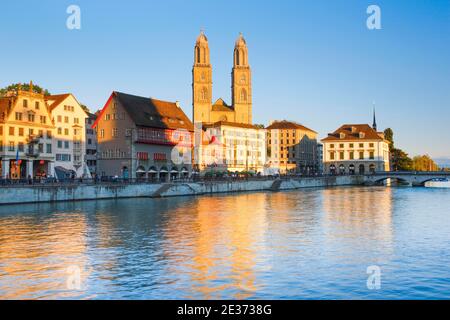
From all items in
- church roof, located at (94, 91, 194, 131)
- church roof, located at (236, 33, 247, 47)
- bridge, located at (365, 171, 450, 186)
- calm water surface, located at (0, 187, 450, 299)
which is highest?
church roof, located at (236, 33, 247, 47)

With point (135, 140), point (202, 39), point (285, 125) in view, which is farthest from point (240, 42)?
point (135, 140)

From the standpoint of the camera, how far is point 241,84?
163 meters

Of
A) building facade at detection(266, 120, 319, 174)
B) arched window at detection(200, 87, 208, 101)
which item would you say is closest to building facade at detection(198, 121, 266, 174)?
arched window at detection(200, 87, 208, 101)

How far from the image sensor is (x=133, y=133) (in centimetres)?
8875

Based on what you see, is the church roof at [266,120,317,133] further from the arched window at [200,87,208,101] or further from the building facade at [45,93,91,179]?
the building facade at [45,93,91,179]

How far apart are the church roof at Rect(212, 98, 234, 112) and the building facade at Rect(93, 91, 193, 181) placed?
62.2 m

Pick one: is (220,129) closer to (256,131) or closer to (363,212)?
(256,131)

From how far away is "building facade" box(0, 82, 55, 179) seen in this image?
72500 millimetres

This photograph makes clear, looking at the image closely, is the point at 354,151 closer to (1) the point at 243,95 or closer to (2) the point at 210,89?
(1) the point at 243,95

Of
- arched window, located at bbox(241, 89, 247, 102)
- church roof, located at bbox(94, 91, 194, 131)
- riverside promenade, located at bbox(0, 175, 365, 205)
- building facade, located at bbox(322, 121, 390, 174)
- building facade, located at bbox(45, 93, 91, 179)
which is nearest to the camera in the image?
riverside promenade, located at bbox(0, 175, 365, 205)

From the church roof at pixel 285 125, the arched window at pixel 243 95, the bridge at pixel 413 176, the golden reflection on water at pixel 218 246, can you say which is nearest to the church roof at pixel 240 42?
the arched window at pixel 243 95

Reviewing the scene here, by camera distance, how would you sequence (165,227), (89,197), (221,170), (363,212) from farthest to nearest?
(221,170), (89,197), (363,212), (165,227)

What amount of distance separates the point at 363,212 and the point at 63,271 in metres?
34.8

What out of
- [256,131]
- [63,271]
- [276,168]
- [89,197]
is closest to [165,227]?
[63,271]
